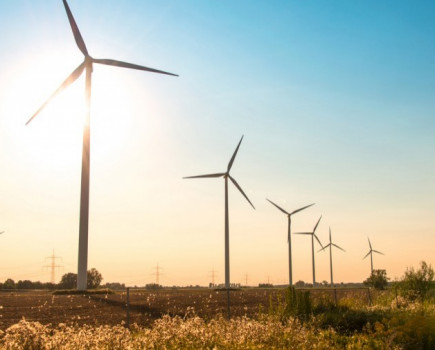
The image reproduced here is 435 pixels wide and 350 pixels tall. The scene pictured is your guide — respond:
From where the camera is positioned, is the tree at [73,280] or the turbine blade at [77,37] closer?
the turbine blade at [77,37]

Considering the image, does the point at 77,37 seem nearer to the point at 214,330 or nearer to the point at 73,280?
the point at 214,330

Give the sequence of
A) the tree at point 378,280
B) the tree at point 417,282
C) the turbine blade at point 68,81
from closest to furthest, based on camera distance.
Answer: the tree at point 417,282 → the turbine blade at point 68,81 → the tree at point 378,280

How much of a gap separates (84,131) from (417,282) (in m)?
33.2

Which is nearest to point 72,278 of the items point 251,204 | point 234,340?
point 251,204

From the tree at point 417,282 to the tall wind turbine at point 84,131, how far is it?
28.2m

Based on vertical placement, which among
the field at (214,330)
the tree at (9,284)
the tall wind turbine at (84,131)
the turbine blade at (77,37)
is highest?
the turbine blade at (77,37)

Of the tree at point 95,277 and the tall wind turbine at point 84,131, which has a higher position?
the tall wind turbine at point 84,131

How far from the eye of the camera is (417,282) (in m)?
39.8

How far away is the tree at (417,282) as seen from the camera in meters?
39.0

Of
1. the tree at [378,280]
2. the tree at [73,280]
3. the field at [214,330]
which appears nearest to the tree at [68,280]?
the tree at [73,280]

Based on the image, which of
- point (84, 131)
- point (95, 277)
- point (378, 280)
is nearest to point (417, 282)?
point (84, 131)

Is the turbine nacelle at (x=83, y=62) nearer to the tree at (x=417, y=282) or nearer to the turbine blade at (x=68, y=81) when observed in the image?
the turbine blade at (x=68, y=81)

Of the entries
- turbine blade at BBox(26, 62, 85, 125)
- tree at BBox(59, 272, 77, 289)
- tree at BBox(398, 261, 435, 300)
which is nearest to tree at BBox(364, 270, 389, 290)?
tree at BBox(398, 261, 435, 300)

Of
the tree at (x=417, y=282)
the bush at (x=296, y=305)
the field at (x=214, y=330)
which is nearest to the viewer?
the field at (x=214, y=330)
